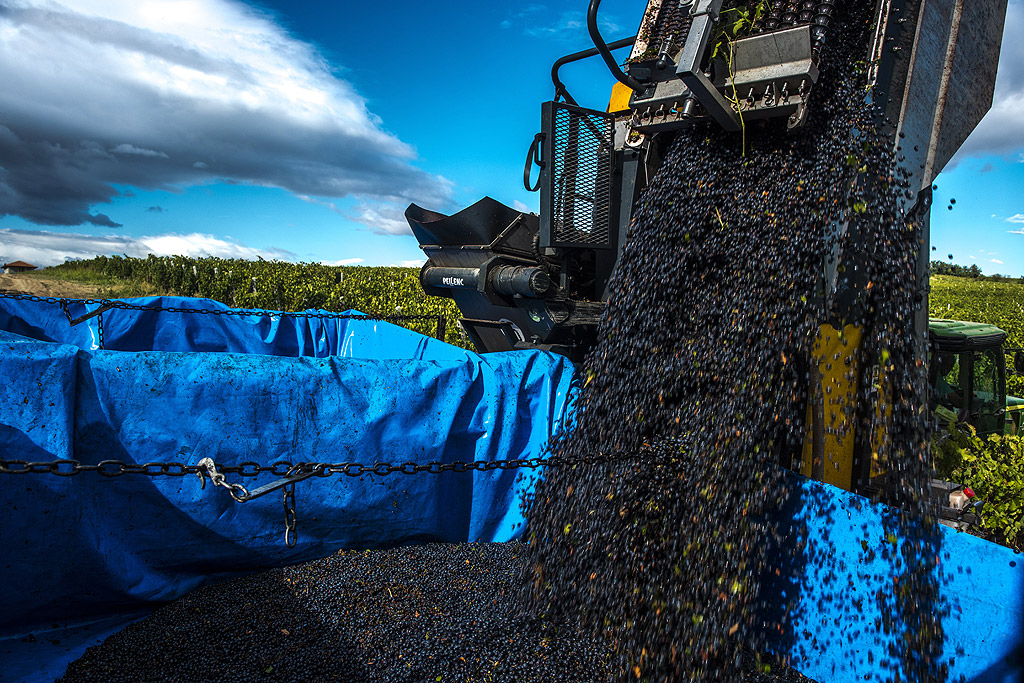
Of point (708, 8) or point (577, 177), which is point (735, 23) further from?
point (577, 177)

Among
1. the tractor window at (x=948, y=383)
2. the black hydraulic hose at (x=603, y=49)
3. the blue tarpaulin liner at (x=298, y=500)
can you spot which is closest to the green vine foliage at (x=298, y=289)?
the blue tarpaulin liner at (x=298, y=500)

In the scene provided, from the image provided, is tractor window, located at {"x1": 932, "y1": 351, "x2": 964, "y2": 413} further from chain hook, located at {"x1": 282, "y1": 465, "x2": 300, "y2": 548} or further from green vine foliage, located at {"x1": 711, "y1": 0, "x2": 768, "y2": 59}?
chain hook, located at {"x1": 282, "y1": 465, "x2": 300, "y2": 548}

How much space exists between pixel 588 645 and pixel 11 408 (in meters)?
2.78

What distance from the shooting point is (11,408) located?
291cm

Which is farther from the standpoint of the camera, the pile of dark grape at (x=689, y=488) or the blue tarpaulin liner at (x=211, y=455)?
the blue tarpaulin liner at (x=211, y=455)

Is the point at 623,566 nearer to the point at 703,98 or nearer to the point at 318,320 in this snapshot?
the point at 703,98

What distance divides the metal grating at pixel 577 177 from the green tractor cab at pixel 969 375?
286 centimetres

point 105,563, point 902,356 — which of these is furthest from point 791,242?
point 105,563

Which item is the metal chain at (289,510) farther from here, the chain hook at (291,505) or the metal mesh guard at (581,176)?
the metal mesh guard at (581,176)

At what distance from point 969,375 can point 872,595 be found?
3.37 metres

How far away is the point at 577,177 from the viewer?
4133mm

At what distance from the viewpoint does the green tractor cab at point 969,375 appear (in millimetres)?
4957

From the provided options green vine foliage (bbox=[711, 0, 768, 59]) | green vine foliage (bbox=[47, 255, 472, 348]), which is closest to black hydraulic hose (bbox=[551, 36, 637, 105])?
green vine foliage (bbox=[711, 0, 768, 59])

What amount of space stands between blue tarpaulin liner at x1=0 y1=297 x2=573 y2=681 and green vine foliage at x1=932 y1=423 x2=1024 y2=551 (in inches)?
92.6
